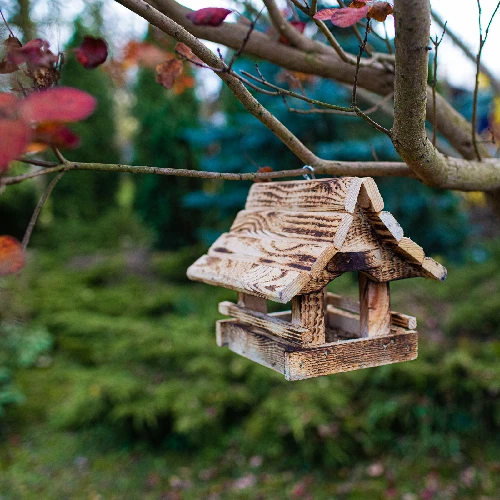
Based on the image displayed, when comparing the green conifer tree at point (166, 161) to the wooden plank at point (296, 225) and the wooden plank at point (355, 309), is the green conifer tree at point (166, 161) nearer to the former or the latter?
the wooden plank at point (355, 309)

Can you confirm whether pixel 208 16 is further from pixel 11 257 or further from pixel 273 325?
pixel 273 325

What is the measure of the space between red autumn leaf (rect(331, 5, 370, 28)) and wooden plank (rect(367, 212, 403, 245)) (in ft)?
1.62

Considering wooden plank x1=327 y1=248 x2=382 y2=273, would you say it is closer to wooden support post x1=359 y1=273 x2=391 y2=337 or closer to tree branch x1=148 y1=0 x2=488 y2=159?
wooden support post x1=359 y1=273 x2=391 y2=337

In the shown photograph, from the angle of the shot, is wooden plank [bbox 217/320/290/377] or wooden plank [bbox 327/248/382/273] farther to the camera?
wooden plank [bbox 217/320/290/377]

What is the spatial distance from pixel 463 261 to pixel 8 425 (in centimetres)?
515

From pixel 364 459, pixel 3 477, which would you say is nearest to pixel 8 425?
pixel 3 477

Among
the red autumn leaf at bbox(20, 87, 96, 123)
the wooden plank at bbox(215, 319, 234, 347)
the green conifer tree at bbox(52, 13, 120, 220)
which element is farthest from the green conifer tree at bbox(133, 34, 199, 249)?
the red autumn leaf at bbox(20, 87, 96, 123)

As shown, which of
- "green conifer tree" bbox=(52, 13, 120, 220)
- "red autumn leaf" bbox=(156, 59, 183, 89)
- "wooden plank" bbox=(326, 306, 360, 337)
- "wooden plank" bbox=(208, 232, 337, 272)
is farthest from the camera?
"green conifer tree" bbox=(52, 13, 120, 220)

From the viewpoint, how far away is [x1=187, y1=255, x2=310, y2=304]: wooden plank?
1310mm

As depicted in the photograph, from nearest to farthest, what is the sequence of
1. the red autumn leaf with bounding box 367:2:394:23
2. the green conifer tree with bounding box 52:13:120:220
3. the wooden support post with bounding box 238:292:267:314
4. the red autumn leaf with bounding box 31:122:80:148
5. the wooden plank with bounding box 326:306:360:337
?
the red autumn leaf with bounding box 31:122:80:148, the red autumn leaf with bounding box 367:2:394:23, the wooden support post with bounding box 238:292:267:314, the wooden plank with bounding box 326:306:360:337, the green conifer tree with bounding box 52:13:120:220

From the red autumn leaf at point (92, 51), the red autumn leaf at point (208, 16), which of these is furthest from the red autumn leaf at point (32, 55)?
the red autumn leaf at point (208, 16)

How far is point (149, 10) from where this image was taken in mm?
1204

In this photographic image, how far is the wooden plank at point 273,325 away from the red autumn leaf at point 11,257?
751 mm

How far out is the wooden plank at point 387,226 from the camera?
56.6 inches
